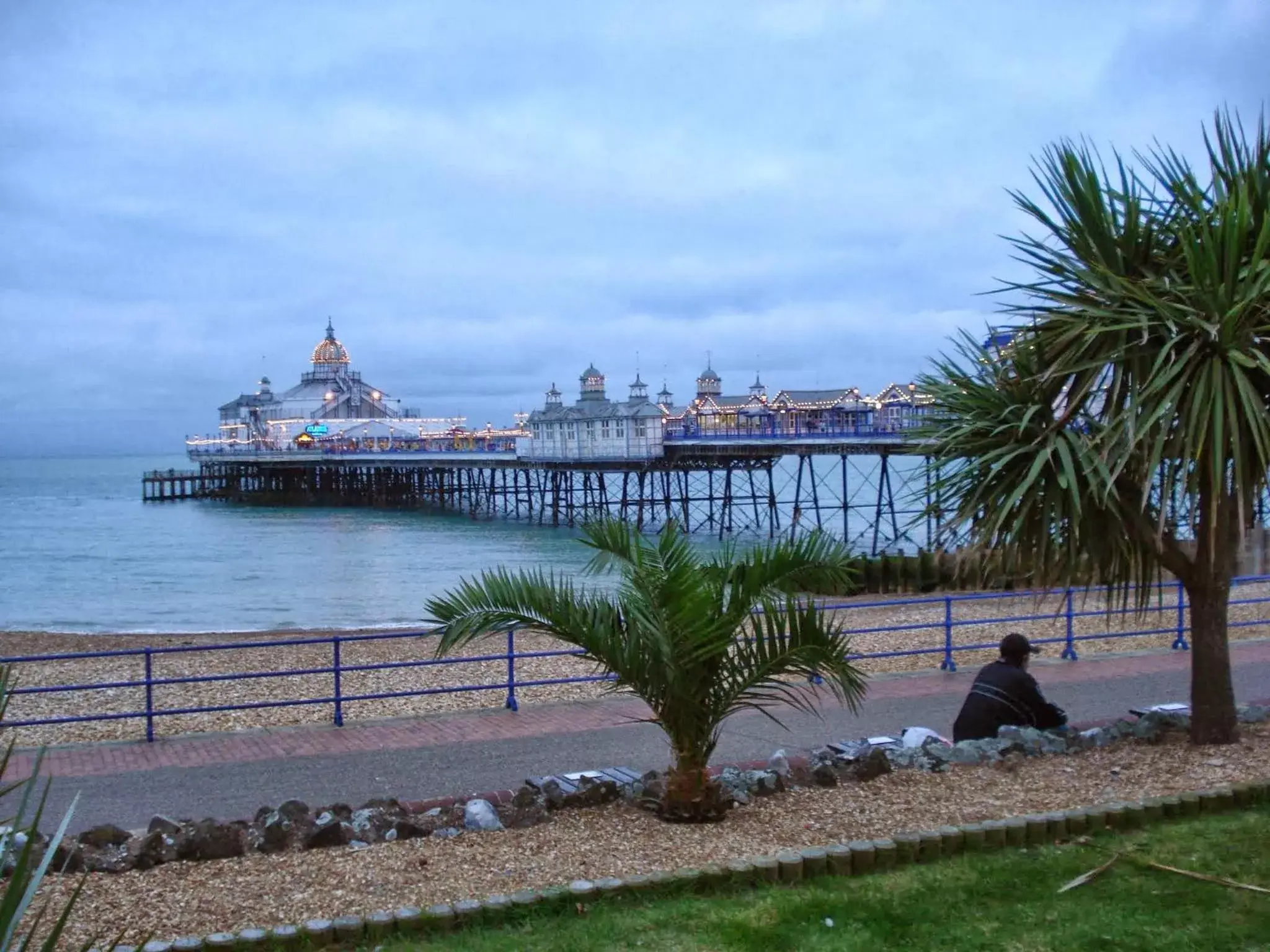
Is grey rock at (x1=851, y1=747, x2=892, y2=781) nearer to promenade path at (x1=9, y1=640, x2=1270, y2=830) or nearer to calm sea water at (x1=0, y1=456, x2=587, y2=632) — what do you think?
promenade path at (x1=9, y1=640, x2=1270, y2=830)

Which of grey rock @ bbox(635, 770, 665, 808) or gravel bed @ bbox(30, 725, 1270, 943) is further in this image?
grey rock @ bbox(635, 770, 665, 808)

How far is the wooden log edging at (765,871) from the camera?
16.0 feet

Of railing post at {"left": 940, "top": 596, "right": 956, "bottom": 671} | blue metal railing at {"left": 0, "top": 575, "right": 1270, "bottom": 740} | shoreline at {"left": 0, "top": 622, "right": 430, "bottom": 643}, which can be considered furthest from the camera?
shoreline at {"left": 0, "top": 622, "right": 430, "bottom": 643}

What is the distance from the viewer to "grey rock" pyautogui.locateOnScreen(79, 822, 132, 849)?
20.0 feet

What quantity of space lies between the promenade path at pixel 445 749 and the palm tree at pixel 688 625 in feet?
7.45

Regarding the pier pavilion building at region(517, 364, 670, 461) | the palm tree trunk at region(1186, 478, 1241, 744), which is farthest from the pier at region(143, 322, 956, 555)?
the palm tree trunk at region(1186, 478, 1241, 744)

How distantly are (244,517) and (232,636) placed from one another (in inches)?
2234

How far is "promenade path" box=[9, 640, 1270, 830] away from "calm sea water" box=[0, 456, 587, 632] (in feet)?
59.5

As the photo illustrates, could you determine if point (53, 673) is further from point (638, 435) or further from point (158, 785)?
point (638, 435)

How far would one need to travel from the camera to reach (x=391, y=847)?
6059 millimetres

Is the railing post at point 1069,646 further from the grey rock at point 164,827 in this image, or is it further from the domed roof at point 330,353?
the domed roof at point 330,353

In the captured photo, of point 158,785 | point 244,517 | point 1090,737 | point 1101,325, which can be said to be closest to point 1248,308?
point 1101,325

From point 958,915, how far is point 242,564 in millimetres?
45145

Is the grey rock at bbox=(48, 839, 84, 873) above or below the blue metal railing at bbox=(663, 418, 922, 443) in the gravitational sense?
below
